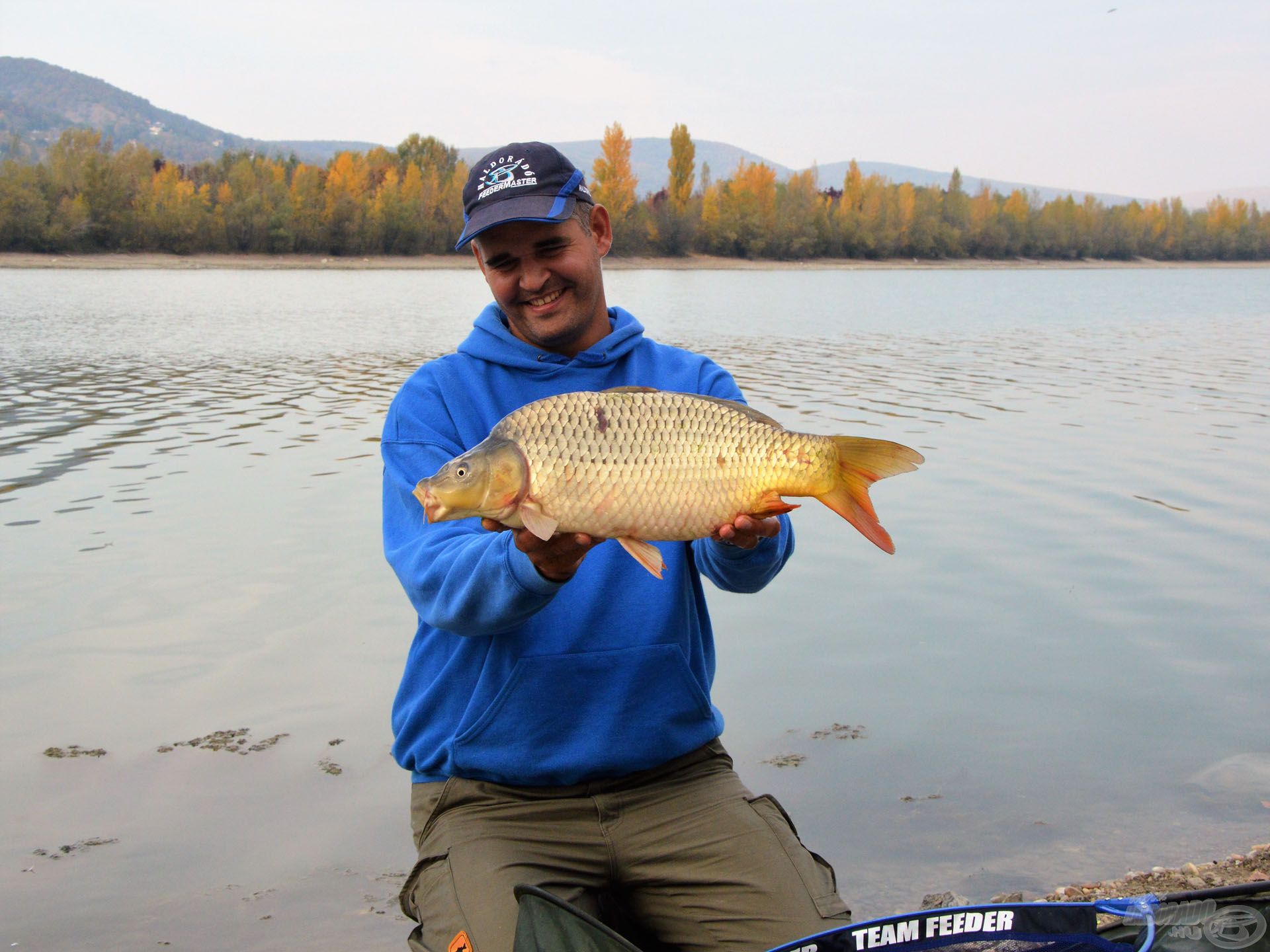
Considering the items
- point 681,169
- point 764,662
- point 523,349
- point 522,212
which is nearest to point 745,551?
point 523,349

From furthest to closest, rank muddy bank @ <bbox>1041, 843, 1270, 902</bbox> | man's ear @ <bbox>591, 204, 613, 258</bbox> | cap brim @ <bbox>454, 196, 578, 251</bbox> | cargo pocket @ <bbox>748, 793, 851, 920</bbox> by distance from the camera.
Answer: muddy bank @ <bbox>1041, 843, 1270, 902</bbox>
man's ear @ <bbox>591, 204, 613, 258</bbox>
cap brim @ <bbox>454, 196, 578, 251</bbox>
cargo pocket @ <bbox>748, 793, 851, 920</bbox>

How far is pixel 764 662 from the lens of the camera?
5.23 m

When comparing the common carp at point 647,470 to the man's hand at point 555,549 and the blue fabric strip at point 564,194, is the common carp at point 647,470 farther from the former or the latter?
the blue fabric strip at point 564,194

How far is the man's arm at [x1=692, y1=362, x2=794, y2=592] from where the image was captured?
2271 mm

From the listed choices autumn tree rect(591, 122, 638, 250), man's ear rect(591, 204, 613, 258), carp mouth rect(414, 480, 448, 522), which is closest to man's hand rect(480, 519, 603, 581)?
carp mouth rect(414, 480, 448, 522)

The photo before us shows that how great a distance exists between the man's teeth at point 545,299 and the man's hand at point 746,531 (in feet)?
2.50

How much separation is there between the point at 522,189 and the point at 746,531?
966 mm

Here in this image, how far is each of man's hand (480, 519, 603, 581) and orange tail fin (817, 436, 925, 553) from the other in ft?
1.62

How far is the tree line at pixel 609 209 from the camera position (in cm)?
5947

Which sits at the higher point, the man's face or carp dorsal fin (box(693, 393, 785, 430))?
the man's face

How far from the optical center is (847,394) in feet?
44.2

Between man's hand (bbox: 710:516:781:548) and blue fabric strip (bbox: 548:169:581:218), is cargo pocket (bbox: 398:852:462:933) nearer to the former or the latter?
man's hand (bbox: 710:516:781:548)

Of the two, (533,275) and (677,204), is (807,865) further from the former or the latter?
(677,204)

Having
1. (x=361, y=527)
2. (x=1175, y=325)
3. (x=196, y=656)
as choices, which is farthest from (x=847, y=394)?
(x=1175, y=325)
